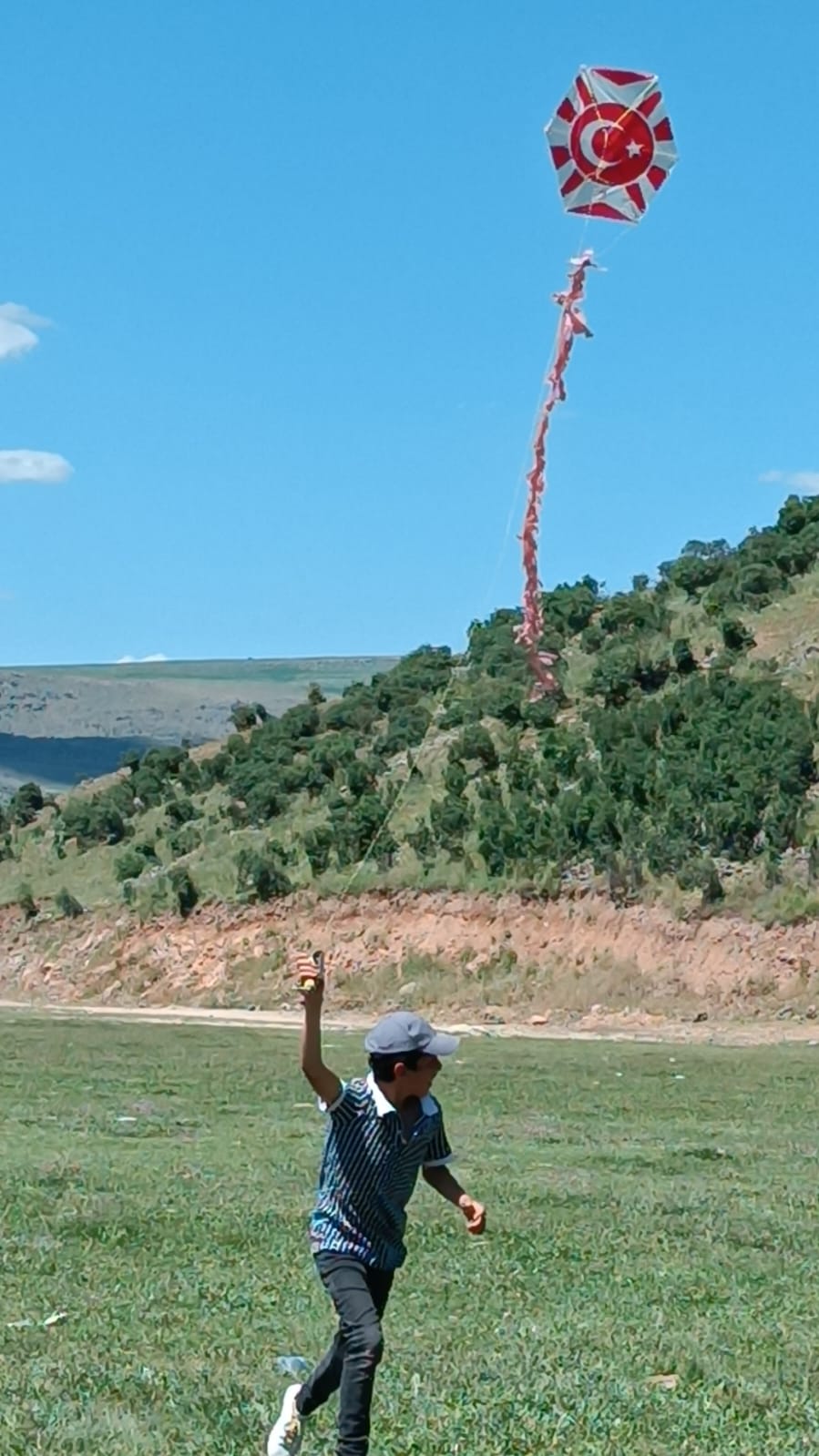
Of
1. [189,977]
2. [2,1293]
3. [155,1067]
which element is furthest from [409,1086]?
[189,977]

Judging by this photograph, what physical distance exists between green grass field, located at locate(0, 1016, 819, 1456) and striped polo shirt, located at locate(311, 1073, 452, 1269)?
978 mm

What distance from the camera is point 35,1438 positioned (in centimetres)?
815

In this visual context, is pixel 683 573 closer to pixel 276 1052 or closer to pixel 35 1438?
pixel 276 1052

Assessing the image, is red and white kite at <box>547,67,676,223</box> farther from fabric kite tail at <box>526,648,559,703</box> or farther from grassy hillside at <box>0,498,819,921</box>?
grassy hillside at <box>0,498,819,921</box>

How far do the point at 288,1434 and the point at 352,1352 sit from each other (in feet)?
1.52

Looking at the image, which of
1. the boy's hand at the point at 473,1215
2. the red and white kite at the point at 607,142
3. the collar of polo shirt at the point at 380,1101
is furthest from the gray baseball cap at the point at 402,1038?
the red and white kite at the point at 607,142

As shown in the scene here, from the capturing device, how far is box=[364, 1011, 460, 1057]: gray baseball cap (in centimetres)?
757

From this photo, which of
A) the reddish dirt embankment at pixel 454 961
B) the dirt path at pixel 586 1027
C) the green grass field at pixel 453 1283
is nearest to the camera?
the green grass field at pixel 453 1283

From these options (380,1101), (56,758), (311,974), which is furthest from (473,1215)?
(56,758)

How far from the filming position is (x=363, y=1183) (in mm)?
7715

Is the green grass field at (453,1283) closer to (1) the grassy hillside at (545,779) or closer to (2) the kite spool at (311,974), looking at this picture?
(2) the kite spool at (311,974)

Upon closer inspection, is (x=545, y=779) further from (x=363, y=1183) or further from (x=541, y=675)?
(x=363, y=1183)

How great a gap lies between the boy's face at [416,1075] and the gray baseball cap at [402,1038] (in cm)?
3

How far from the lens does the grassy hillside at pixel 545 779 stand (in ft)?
171
